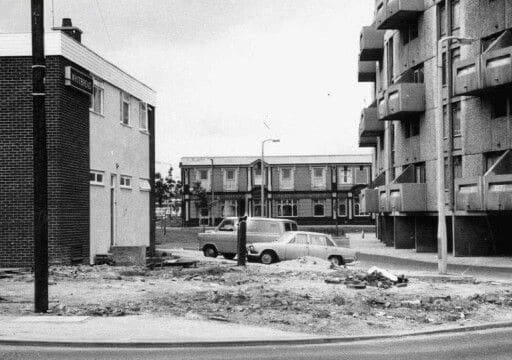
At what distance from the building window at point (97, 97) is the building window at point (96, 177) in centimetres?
222

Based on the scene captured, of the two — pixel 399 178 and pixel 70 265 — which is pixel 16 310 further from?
pixel 399 178

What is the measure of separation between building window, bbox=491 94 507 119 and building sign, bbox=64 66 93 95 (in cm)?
1960

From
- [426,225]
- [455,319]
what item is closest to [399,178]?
[426,225]

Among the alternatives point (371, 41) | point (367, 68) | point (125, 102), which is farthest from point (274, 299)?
point (367, 68)

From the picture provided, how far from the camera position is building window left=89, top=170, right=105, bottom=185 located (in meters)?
27.2

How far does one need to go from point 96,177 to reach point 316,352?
59.8 feet

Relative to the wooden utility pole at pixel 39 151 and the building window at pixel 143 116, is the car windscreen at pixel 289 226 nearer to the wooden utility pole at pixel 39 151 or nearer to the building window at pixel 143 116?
the building window at pixel 143 116

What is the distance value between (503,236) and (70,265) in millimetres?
23114

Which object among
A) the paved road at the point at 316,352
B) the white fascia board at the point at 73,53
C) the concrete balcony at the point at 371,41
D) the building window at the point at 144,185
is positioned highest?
the concrete balcony at the point at 371,41

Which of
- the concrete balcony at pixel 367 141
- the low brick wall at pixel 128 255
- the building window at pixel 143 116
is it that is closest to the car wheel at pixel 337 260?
the low brick wall at pixel 128 255

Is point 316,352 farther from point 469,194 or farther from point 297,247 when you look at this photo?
point 469,194

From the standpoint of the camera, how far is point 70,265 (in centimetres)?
2389

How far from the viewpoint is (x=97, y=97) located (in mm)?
28078

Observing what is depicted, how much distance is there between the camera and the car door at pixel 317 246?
27.8m
